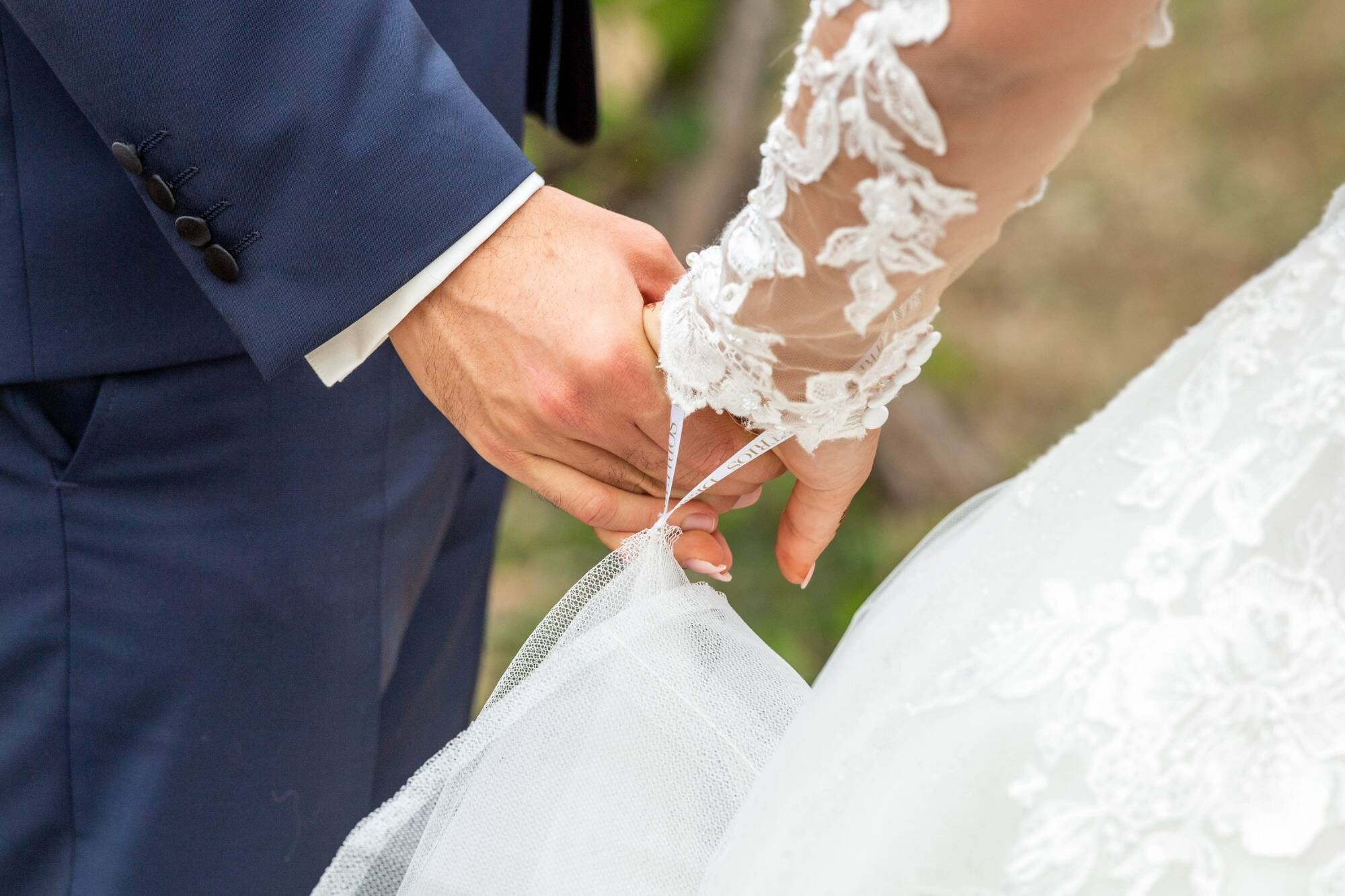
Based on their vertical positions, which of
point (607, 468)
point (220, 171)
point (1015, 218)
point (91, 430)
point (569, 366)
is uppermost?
point (220, 171)

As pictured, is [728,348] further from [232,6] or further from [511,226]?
[232,6]

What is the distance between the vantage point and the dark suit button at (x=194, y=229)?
788 millimetres

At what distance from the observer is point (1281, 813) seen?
58cm

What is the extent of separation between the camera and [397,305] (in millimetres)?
862

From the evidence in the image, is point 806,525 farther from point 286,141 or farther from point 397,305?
point 286,141

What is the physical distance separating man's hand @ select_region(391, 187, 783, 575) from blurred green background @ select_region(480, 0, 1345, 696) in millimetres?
1699

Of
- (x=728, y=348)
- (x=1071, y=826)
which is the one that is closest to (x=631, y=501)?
(x=728, y=348)

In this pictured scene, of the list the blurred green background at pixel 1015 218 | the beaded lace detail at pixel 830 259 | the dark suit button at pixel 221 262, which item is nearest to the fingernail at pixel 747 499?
the beaded lace detail at pixel 830 259

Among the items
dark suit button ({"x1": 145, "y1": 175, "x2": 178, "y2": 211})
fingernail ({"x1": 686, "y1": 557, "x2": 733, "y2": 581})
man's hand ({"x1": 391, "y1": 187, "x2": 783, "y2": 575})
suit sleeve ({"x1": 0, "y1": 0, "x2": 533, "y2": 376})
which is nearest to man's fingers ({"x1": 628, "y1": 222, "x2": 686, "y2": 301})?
man's hand ({"x1": 391, "y1": 187, "x2": 783, "y2": 575})

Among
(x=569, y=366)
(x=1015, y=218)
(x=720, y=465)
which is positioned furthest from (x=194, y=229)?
(x=1015, y=218)

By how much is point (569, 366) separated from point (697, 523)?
7.0 inches

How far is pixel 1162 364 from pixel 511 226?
0.45 metres

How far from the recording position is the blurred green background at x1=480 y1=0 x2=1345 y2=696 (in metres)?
2.81

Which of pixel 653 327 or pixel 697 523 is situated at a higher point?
pixel 653 327
